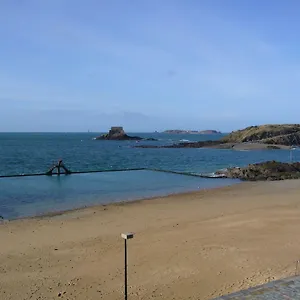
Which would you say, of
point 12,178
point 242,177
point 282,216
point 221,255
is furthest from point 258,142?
point 221,255

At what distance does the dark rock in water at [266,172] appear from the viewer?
36.5m

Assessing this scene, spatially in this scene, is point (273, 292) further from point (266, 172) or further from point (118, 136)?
point (118, 136)

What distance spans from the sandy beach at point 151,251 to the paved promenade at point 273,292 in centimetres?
268

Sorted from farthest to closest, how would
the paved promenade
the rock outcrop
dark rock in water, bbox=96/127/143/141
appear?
dark rock in water, bbox=96/127/143/141
the rock outcrop
the paved promenade

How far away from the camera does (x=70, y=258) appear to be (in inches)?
490

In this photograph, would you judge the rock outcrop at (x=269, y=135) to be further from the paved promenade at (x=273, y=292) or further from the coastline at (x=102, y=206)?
the paved promenade at (x=273, y=292)

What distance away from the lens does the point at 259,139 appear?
11300cm

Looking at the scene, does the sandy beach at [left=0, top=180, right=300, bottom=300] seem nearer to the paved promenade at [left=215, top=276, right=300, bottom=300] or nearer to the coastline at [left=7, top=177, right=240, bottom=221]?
the coastline at [left=7, top=177, right=240, bottom=221]

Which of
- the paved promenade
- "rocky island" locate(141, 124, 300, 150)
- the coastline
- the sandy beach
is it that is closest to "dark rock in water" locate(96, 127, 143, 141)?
"rocky island" locate(141, 124, 300, 150)

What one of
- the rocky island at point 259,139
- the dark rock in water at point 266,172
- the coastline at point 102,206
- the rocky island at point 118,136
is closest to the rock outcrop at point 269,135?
the rocky island at point 259,139

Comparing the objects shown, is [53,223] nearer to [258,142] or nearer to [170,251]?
[170,251]

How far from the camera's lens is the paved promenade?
6.59m

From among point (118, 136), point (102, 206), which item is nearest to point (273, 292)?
point (102, 206)

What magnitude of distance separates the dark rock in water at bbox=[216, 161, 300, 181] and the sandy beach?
15722mm
